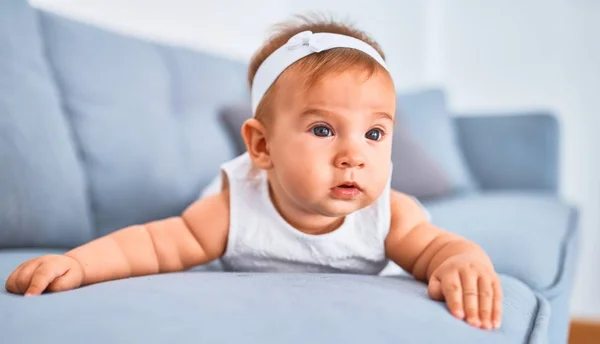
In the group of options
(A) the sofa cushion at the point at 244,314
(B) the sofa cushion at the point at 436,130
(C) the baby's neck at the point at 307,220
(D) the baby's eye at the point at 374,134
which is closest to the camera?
(A) the sofa cushion at the point at 244,314

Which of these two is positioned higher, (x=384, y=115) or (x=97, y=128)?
(x=384, y=115)

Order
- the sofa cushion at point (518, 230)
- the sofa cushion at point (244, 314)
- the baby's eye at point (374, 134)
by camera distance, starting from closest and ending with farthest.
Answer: the sofa cushion at point (244, 314), the baby's eye at point (374, 134), the sofa cushion at point (518, 230)

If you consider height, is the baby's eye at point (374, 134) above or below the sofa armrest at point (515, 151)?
above

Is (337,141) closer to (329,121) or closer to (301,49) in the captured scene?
(329,121)

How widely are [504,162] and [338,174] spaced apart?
6.43 feet

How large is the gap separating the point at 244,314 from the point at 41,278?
0.28 m

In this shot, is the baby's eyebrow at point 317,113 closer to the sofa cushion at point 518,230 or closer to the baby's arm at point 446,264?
the baby's arm at point 446,264

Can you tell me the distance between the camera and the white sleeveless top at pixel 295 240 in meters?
1.09

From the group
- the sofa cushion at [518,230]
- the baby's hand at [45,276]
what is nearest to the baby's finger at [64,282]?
the baby's hand at [45,276]

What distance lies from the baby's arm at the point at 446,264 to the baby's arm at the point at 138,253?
30 cm

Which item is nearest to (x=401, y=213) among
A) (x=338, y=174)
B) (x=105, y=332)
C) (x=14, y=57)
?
(x=338, y=174)

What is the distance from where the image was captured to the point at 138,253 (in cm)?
98

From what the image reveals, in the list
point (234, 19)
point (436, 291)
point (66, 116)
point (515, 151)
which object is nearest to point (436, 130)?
point (515, 151)

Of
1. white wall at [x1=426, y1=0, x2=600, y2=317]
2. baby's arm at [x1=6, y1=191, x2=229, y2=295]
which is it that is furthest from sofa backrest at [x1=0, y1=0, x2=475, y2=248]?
white wall at [x1=426, y1=0, x2=600, y2=317]
